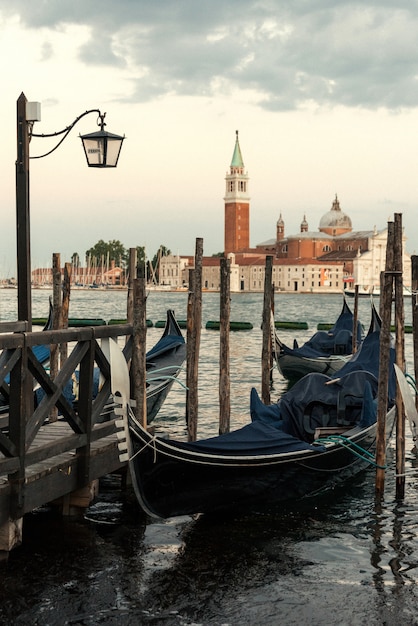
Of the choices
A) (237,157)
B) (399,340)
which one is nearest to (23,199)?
(399,340)

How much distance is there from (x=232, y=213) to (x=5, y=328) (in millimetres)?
85019

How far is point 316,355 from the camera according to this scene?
12953 mm

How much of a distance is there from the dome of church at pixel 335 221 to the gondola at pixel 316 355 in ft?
276

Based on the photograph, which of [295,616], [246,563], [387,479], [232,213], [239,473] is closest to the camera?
[295,616]

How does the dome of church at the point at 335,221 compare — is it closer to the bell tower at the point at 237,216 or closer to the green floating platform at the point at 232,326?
the bell tower at the point at 237,216

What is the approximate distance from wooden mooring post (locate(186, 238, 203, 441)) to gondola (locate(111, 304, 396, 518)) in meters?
0.65

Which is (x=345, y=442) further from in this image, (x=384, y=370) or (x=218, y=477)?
(x=218, y=477)

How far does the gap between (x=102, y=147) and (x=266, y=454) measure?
1.97 metres

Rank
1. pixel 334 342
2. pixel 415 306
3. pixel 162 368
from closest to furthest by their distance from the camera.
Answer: pixel 415 306 < pixel 162 368 < pixel 334 342

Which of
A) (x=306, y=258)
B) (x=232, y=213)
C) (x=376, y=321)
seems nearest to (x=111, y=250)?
(x=232, y=213)

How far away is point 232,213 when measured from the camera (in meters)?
88.7

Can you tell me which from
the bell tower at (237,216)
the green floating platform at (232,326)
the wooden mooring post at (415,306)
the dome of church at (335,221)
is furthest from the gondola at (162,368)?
the dome of church at (335,221)

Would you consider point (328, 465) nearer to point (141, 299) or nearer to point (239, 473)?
point (239, 473)

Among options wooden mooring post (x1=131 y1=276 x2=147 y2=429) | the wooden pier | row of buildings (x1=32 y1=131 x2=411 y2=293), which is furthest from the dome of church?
the wooden pier
